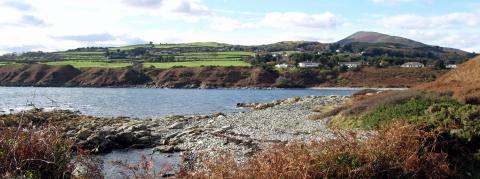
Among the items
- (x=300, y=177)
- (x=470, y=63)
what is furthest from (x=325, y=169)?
(x=470, y=63)

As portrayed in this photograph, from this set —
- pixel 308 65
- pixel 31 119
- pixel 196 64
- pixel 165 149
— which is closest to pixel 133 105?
pixel 165 149

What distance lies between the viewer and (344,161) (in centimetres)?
905

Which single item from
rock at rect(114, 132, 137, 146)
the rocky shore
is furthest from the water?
rock at rect(114, 132, 137, 146)

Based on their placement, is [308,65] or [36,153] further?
[308,65]

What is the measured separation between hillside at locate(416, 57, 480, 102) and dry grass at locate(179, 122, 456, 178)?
637 inches

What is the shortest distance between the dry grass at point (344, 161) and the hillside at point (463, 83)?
16.2 metres

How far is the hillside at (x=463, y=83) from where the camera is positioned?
83.5ft

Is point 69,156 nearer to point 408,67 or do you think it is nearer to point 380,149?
point 380,149

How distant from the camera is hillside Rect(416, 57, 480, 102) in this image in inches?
1001

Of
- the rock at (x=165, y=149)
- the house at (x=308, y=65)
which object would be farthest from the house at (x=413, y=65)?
the rock at (x=165, y=149)

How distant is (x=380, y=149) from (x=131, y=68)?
472 feet

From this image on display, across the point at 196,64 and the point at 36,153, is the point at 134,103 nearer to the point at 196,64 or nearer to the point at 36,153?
the point at 36,153

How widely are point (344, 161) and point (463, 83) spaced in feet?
78.6

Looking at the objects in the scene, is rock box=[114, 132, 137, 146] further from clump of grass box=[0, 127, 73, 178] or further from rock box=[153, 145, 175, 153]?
clump of grass box=[0, 127, 73, 178]
